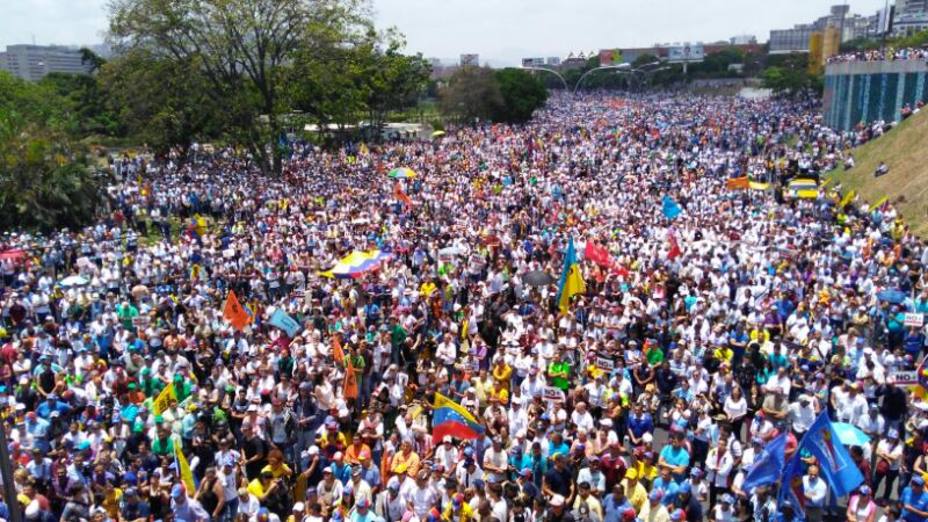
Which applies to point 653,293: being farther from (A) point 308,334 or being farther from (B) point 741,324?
(A) point 308,334

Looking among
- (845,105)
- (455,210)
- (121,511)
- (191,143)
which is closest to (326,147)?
(191,143)

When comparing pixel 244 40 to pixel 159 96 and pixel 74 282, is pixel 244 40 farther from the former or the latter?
pixel 74 282

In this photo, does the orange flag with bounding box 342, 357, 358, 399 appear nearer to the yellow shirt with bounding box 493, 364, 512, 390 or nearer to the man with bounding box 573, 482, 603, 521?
the yellow shirt with bounding box 493, 364, 512, 390

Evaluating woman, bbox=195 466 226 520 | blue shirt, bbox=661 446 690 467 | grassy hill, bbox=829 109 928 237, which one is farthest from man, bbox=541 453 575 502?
grassy hill, bbox=829 109 928 237

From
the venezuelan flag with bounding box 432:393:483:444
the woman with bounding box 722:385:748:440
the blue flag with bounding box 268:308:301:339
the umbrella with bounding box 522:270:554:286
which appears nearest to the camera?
the venezuelan flag with bounding box 432:393:483:444

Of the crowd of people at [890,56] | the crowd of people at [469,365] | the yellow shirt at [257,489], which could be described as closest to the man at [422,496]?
the crowd of people at [469,365]

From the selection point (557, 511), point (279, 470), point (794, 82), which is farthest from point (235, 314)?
point (794, 82)

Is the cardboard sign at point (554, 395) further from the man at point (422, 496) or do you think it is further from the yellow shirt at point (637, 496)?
the man at point (422, 496)
